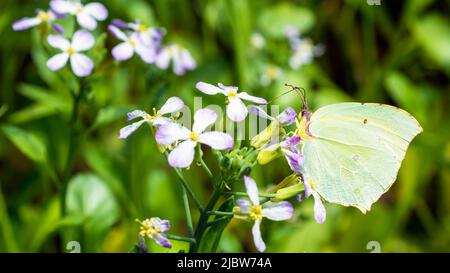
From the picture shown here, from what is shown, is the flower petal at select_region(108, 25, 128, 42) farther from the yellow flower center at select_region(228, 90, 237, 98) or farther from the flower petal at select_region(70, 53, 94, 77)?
the yellow flower center at select_region(228, 90, 237, 98)

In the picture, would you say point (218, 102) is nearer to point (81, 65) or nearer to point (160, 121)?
point (81, 65)

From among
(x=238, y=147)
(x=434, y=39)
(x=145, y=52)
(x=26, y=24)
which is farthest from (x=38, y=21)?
(x=434, y=39)

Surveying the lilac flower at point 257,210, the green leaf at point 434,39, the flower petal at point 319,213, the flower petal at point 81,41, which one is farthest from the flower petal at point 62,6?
the green leaf at point 434,39

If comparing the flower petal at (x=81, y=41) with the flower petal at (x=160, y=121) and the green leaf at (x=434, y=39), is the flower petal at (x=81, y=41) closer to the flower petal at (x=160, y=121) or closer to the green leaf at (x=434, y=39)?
the flower petal at (x=160, y=121)

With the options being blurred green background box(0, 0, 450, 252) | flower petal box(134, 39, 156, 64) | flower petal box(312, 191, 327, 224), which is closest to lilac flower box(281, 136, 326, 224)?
flower petal box(312, 191, 327, 224)
